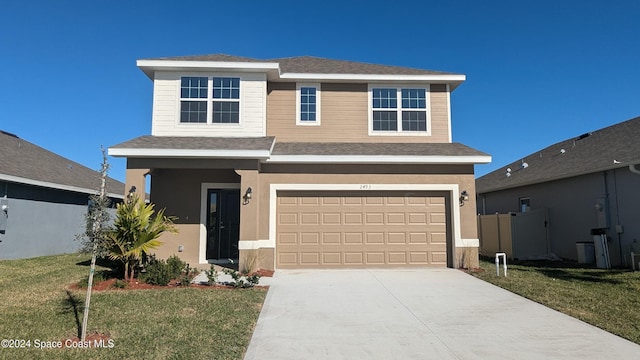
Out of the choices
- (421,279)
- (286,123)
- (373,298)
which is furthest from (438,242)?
(286,123)

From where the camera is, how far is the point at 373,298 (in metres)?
7.71

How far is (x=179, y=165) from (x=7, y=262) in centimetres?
668

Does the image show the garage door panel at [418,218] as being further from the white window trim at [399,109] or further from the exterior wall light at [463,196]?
the white window trim at [399,109]

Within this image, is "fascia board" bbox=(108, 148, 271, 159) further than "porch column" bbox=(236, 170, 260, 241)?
No

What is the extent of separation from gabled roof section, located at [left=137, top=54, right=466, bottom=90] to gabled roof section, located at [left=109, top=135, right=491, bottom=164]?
6.82 feet

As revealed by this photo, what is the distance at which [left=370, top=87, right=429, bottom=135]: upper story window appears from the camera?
12875 millimetres

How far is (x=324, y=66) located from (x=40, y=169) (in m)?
12.1

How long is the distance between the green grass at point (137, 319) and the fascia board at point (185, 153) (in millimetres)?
3311

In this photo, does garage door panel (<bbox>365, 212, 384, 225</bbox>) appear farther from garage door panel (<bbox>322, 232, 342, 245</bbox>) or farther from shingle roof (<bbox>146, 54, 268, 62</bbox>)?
shingle roof (<bbox>146, 54, 268, 62</bbox>)

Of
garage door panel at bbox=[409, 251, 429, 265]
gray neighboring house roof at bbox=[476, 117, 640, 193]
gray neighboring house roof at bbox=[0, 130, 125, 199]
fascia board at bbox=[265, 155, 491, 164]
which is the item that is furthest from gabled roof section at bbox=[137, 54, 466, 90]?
gray neighboring house roof at bbox=[0, 130, 125, 199]

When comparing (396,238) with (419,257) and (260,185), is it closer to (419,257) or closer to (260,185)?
(419,257)

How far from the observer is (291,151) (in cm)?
1147

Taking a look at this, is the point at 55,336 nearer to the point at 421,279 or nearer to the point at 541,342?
the point at 541,342

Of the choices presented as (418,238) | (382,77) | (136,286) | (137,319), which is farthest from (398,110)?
(137,319)
